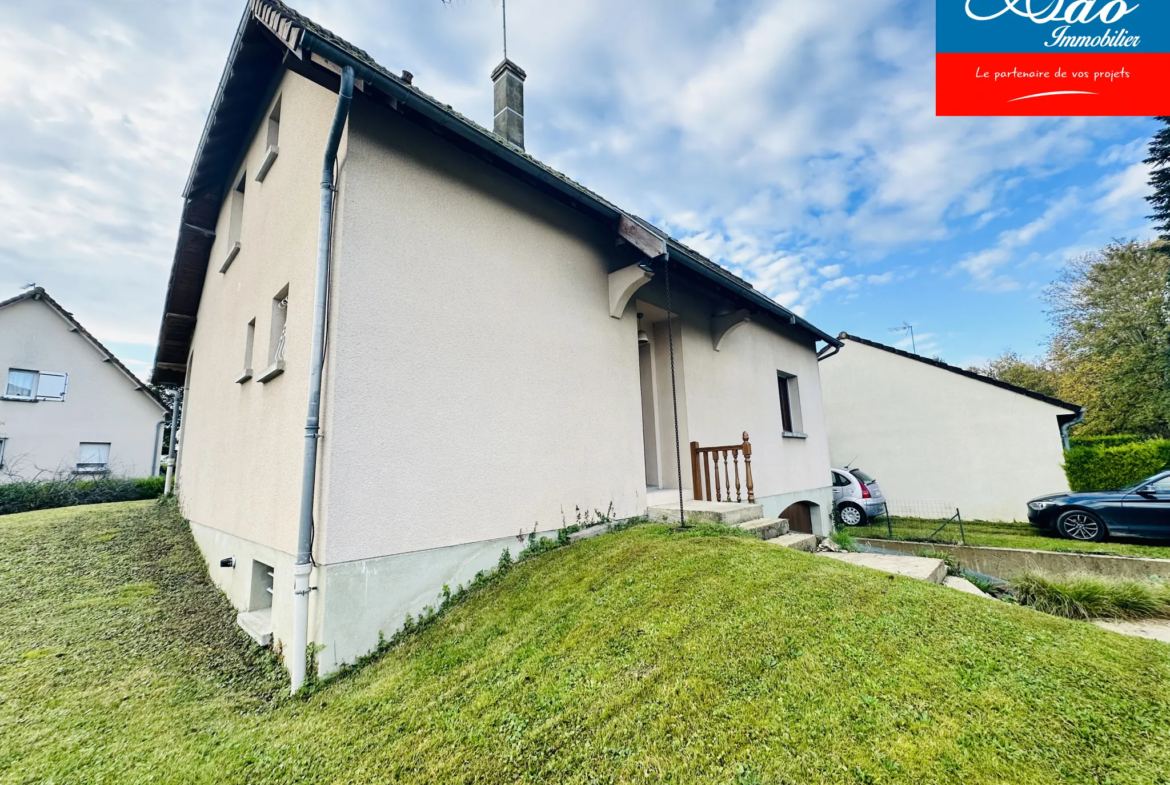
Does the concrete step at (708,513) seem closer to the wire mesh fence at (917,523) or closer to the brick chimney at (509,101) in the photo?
the brick chimney at (509,101)

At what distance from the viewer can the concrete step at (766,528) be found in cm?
507

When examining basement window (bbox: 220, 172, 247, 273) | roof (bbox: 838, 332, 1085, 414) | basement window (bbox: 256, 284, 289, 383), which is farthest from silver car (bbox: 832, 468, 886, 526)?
basement window (bbox: 220, 172, 247, 273)

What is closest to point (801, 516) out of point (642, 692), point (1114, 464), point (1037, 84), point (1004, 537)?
point (1004, 537)

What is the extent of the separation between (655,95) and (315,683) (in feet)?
29.6

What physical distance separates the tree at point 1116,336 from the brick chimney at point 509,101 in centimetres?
2306

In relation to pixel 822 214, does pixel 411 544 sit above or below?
below

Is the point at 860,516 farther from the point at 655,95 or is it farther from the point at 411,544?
the point at 411,544

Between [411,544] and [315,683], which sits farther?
[411,544]

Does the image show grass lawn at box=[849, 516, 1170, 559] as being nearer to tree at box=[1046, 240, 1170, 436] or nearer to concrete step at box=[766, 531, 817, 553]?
concrete step at box=[766, 531, 817, 553]

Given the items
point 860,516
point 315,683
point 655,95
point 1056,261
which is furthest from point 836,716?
point 1056,261

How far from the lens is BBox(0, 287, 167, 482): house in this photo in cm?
1471

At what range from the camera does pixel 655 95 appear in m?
7.68

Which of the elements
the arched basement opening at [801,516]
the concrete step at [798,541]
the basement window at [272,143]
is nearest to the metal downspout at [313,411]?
the basement window at [272,143]

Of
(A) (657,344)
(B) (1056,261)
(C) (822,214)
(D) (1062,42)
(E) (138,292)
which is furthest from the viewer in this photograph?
(B) (1056,261)
